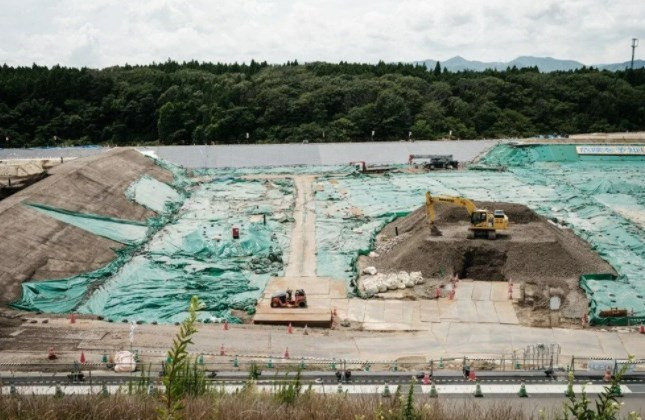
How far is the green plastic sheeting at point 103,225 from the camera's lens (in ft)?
127

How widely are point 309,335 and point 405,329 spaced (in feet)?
14.0

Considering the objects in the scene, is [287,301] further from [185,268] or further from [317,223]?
[317,223]

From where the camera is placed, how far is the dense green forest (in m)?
79.1

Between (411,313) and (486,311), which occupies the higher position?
(486,311)

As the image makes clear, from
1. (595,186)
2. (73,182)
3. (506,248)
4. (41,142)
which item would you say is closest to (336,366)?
(506,248)

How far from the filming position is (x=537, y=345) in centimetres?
2498

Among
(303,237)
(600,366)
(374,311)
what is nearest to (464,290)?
(374,311)

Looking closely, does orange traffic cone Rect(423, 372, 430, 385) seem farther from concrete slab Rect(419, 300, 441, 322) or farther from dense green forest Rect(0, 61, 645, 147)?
dense green forest Rect(0, 61, 645, 147)

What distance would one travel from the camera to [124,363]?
2308 centimetres

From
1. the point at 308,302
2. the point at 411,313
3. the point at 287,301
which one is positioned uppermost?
the point at 287,301

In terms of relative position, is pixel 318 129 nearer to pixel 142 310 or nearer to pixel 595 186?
pixel 595 186

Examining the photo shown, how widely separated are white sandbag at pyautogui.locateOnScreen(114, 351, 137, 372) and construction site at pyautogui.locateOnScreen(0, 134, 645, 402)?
2.01 ft

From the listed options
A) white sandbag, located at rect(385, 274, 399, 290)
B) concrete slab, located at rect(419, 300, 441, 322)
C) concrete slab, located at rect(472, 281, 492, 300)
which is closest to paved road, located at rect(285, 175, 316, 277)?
white sandbag, located at rect(385, 274, 399, 290)

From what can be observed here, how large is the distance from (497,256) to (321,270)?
375 inches
